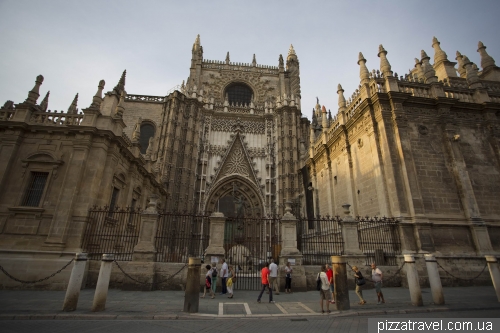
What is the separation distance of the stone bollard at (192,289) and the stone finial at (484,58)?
75.5 ft

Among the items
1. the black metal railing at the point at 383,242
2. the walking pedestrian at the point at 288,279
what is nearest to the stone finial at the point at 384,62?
the black metal railing at the point at 383,242

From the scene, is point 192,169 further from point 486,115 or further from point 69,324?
point 486,115

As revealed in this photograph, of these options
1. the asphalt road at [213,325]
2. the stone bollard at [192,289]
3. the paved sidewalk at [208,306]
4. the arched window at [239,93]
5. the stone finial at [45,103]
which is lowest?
the asphalt road at [213,325]

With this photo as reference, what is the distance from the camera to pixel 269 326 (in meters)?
5.27

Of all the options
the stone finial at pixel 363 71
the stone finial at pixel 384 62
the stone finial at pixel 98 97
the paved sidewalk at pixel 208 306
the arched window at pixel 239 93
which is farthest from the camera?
the arched window at pixel 239 93

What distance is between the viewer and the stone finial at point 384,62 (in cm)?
1355

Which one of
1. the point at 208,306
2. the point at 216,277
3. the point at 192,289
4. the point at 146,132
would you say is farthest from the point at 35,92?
the point at 146,132

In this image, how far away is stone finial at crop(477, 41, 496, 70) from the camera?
17552 mm

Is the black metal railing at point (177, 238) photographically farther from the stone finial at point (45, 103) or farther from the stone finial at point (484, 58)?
the stone finial at point (484, 58)

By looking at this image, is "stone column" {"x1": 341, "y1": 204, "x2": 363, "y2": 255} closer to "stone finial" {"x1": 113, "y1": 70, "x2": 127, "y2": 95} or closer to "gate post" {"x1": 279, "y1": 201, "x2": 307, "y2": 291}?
"gate post" {"x1": 279, "y1": 201, "x2": 307, "y2": 291}

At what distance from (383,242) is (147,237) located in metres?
10.0

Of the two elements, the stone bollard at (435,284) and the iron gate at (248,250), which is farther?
the iron gate at (248,250)

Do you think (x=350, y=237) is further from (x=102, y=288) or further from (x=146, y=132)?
(x=146, y=132)

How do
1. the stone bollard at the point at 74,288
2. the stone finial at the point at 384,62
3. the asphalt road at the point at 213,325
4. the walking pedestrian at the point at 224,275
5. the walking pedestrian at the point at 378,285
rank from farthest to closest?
1. the stone finial at the point at 384,62
2. the walking pedestrian at the point at 224,275
3. the walking pedestrian at the point at 378,285
4. the stone bollard at the point at 74,288
5. the asphalt road at the point at 213,325
